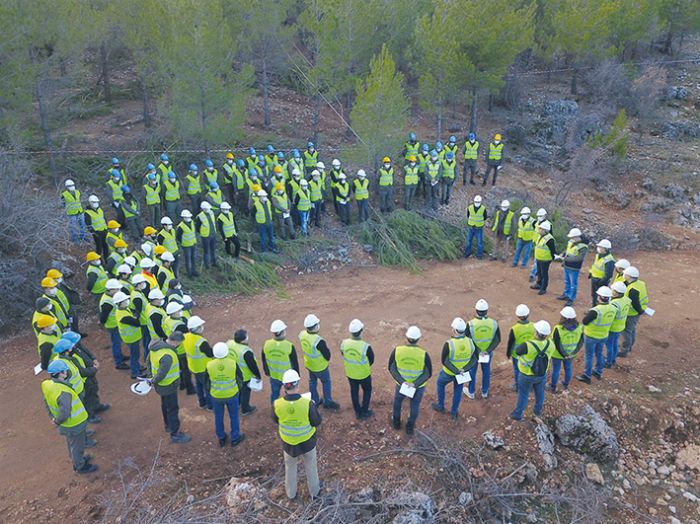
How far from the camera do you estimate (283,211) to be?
Result: 45.4ft

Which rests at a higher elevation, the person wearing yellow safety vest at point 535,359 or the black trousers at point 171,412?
the person wearing yellow safety vest at point 535,359

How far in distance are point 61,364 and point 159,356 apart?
1.20 m

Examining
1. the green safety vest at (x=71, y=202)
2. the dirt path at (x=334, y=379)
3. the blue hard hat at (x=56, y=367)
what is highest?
the green safety vest at (x=71, y=202)

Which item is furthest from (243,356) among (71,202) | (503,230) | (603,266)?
(503,230)

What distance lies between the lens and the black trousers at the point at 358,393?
Answer: 7.81 m

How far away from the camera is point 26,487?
22.9ft

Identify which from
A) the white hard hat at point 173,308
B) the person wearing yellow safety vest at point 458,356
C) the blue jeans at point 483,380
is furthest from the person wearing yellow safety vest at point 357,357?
the white hard hat at point 173,308

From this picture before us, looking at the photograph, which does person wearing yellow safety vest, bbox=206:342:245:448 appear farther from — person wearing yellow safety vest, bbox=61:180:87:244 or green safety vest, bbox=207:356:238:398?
person wearing yellow safety vest, bbox=61:180:87:244

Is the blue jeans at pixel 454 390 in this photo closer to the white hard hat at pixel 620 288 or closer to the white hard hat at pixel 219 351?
the white hard hat at pixel 219 351

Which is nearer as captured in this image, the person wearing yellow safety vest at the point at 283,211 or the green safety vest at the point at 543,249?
the green safety vest at the point at 543,249

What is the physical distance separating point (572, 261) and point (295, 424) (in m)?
8.10

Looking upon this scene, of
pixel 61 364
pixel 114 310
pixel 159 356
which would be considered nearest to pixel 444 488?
pixel 159 356

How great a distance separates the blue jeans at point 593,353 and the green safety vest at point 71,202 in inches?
452

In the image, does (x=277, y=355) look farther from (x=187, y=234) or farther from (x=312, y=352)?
(x=187, y=234)
